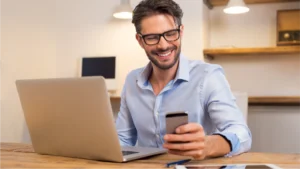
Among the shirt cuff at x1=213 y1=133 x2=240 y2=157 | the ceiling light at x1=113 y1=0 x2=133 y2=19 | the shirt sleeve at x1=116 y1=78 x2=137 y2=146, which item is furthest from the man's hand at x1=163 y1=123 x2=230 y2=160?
the ceiling light at x1=113 y1=0 x2=133 y2=19

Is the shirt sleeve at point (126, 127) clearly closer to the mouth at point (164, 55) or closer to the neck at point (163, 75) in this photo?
the neck at point (163, 75)

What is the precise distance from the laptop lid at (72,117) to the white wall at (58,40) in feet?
6.24

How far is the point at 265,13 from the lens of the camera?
316cm

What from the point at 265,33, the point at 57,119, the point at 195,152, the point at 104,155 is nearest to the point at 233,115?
the point at 195,152

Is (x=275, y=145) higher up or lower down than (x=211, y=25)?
lower down

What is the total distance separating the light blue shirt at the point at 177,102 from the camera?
150 cm

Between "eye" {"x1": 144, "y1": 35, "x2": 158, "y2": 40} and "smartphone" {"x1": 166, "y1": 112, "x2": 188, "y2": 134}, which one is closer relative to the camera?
"smartphone" {"x1": 166, "y1": 112, "x2": 188, "y2": 134}

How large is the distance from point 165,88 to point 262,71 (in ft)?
5.91

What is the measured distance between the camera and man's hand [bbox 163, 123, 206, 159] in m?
1.04

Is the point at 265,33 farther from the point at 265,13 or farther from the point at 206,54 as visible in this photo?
the point at 206,54

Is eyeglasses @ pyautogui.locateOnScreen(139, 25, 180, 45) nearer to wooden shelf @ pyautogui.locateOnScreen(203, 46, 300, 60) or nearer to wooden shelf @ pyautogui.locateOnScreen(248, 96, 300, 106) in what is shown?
wooden shelf @ pyautogui.locateOnScreen(203, 46, 300, 60)

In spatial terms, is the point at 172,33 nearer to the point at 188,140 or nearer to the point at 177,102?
the point at 177,102

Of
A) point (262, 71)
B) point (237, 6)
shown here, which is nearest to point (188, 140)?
point (237, 6)

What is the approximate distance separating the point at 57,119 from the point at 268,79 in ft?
7.48
